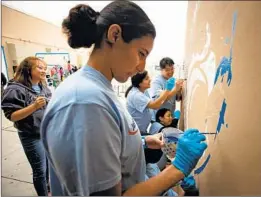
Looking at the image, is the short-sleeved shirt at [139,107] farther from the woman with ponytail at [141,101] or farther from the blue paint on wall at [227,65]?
the blue paint on wall at [227,65]

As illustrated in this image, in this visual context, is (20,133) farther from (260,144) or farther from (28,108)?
(260,144)

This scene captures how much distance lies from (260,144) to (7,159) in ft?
8.39

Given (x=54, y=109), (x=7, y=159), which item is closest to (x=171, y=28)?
(x=54, y=109)

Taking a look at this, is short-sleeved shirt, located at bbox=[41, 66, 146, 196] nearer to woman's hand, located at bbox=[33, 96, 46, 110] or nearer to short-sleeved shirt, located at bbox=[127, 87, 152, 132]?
woman's hand, located at bbox=[33, 96, 46, 110]

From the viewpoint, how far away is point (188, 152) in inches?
22.6

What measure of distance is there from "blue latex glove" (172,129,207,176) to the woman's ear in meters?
0.38

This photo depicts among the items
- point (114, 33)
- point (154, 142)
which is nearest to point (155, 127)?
point (154, 142)

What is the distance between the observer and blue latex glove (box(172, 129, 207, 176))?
1.83ft

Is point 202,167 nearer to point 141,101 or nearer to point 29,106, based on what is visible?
point 141,101

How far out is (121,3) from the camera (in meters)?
0.53

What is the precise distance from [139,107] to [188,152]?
1102mm

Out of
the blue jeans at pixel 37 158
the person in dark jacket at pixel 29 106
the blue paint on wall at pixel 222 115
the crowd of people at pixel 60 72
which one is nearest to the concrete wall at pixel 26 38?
the crowd of people at pixel 60 72

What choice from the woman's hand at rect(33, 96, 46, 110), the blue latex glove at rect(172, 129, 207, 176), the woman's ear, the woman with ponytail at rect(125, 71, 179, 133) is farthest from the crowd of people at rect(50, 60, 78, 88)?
the blue latex glove at rect(172, 129, 207, 176)

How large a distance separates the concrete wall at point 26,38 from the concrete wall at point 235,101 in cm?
107
